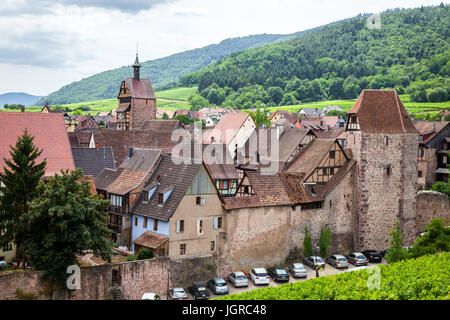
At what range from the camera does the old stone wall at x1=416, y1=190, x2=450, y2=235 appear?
53.2m

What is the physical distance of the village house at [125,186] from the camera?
42.1 m

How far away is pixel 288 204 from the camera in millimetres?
43406

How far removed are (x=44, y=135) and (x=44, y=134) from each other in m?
0.11

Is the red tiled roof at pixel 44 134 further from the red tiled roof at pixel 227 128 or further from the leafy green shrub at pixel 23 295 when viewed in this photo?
the red tiled roof at pixel 227 128

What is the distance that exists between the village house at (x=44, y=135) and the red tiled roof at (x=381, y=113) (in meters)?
27.7

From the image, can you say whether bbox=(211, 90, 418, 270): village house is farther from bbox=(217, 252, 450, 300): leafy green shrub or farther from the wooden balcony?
bbox=(217, 252, 450, 300): leafy green shrub

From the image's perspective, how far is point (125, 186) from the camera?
142 ft

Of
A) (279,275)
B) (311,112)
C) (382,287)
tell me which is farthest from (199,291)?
(311,112)

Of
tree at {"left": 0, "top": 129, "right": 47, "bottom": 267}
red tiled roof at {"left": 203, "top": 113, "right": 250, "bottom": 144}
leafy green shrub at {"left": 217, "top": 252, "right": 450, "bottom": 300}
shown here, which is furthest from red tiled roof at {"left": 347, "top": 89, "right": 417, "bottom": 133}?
red tiled roof at {"left": 203, "top": 113, "right": 250, "bottom": 144}

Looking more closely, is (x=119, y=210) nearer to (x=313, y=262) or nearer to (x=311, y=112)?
(x=313, y=262)


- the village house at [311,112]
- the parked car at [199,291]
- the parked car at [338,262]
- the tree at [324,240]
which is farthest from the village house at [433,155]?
the village house at [311,112]
